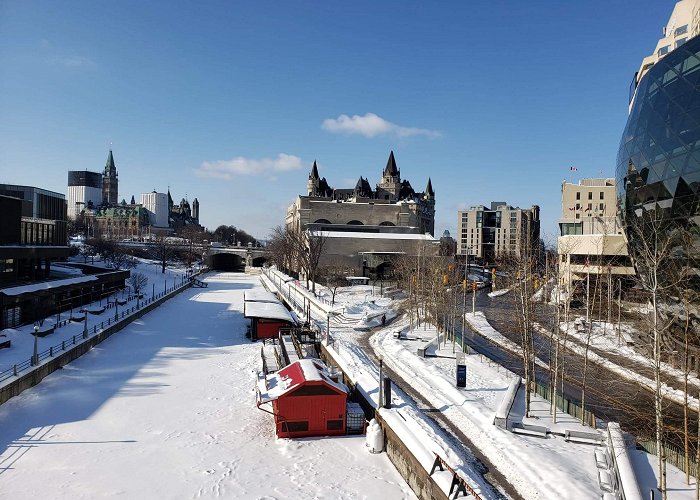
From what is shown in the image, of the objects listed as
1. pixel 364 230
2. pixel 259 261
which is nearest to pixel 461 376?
pixel 364 230

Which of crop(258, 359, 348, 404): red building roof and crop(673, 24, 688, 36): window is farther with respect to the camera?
crop(673, 24, 688, 36): window

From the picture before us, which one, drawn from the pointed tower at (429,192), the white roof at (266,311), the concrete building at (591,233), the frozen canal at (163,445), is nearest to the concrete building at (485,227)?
the pointed tower at (429,192)

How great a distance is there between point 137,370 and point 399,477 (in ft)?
56.9

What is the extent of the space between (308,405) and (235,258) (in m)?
127

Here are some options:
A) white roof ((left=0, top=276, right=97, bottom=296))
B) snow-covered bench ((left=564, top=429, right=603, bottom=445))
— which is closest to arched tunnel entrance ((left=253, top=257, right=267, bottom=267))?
white roof ((left=0, top=276, right=97, bottom=296))

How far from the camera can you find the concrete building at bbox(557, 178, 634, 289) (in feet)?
152

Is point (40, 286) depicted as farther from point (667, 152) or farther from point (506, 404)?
point (667, 152)

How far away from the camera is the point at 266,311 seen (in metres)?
38.3

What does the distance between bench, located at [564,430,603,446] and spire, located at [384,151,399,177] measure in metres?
151

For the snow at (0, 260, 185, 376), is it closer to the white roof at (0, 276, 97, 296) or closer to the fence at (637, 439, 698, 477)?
the white roof at (0, 276, 97, 296)

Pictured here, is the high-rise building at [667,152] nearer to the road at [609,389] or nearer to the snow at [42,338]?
the road at [609,389]

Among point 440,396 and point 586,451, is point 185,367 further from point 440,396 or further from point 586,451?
point 586,451

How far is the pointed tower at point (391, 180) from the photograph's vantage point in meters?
162

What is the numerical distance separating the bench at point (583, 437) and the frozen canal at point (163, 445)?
5.86 meters
